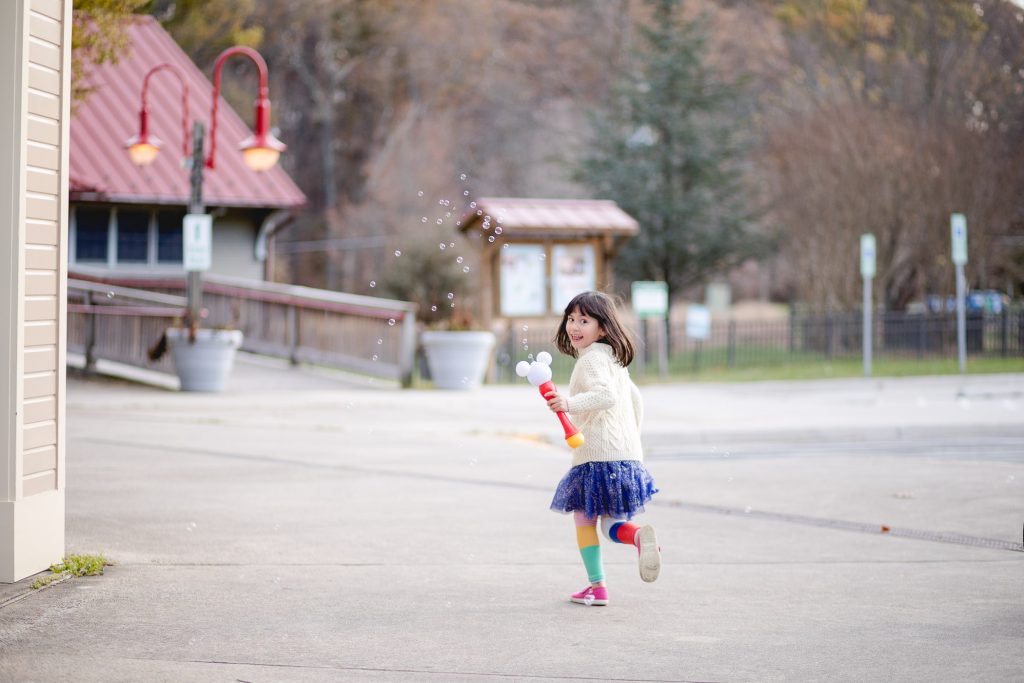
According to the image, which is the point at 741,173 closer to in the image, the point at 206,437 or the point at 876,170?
the point at 876,170

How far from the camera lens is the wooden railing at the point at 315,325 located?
20.5m

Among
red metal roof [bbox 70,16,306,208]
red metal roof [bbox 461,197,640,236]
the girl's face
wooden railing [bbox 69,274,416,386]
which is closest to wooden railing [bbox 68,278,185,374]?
wooden railing [bbox 69,274,416,386]

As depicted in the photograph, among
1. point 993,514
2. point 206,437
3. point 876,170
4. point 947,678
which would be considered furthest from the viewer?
point 876,170

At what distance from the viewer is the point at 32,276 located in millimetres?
5902

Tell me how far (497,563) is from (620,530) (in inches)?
41.6

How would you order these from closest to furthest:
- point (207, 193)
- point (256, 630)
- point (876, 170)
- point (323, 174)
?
point (256, 630) → point (207, 193) → point (876, 170) → point (323, 174)

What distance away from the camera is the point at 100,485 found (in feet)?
29.9

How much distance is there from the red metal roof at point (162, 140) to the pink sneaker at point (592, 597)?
19767mm

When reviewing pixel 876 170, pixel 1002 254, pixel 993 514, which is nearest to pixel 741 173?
pixel 876 170

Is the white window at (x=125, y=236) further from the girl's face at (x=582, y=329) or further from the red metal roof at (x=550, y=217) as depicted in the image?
the girl's face at (x=582, y=329)

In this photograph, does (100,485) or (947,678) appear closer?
(947,678)

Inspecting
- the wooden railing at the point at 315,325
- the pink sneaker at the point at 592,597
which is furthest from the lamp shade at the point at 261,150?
the pink sneaker at the point at 592,597

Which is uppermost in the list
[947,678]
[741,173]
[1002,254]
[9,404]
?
[741,173]

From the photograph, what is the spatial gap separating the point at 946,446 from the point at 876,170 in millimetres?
17095
